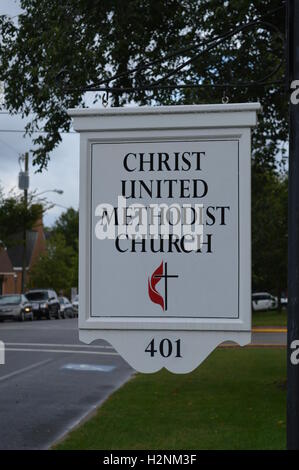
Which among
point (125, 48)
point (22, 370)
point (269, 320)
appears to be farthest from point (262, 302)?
point (125, 48)

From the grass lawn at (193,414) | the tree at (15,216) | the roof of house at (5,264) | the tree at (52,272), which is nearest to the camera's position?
the grass lawn at (193,414)

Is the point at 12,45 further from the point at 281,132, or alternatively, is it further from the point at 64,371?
the point at 64,371

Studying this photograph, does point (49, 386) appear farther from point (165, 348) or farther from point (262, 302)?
point (262, 302)

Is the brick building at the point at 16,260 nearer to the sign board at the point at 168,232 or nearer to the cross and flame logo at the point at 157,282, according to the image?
the sign board at the point at 168,232

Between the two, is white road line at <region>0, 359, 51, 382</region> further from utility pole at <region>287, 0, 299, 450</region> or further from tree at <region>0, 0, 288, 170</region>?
utility pole at <region>287, 0, 299, 450</region>

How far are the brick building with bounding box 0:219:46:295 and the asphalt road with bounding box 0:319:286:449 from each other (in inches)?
1395

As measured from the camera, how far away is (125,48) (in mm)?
11070

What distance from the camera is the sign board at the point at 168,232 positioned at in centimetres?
353

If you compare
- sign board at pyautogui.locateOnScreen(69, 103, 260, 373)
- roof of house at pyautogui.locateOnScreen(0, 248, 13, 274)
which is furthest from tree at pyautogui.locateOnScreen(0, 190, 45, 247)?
sign board at pyautogui.locateOnScreen(69, 103, 260, 373)

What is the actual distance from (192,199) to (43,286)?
62368 mm

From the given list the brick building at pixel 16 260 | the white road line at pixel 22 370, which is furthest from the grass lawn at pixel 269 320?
the white road line at pixel 22 370

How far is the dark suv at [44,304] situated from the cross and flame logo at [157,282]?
43.3m

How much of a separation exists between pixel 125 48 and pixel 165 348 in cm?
811
